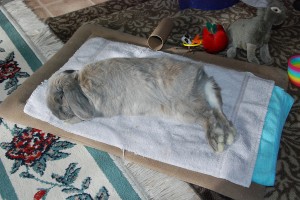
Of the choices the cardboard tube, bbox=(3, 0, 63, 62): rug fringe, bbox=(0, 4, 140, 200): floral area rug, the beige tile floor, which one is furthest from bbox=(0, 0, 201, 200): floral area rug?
the beige tile floor

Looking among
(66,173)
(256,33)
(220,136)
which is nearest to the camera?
(220,136)

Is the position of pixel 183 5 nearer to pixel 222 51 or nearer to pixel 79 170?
pixel 222 51

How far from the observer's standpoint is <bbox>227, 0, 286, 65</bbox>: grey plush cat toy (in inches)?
83.9

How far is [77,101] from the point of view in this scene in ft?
5.23

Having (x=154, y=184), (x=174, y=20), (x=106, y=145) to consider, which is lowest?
(x=154, y=184)

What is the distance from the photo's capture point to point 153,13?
2.80m

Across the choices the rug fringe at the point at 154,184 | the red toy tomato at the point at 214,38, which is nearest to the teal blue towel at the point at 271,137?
the rug fringe at the point at 154,184

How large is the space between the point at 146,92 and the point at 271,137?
26.7 inches

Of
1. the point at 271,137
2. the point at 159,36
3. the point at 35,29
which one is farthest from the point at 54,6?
the point at 271,137

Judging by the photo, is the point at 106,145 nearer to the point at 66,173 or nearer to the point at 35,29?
the point at 66,173

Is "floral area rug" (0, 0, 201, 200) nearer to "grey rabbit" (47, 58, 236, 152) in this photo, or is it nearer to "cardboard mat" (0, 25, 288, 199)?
"cardboard mat" (0, 25, 288, 199)

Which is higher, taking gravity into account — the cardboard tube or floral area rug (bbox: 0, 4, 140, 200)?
the cardboard tube

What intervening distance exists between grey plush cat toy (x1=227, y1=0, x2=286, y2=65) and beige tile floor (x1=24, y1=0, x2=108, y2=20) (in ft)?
5.11

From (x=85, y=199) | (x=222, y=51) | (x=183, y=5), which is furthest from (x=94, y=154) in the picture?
(x=183, y=5)
